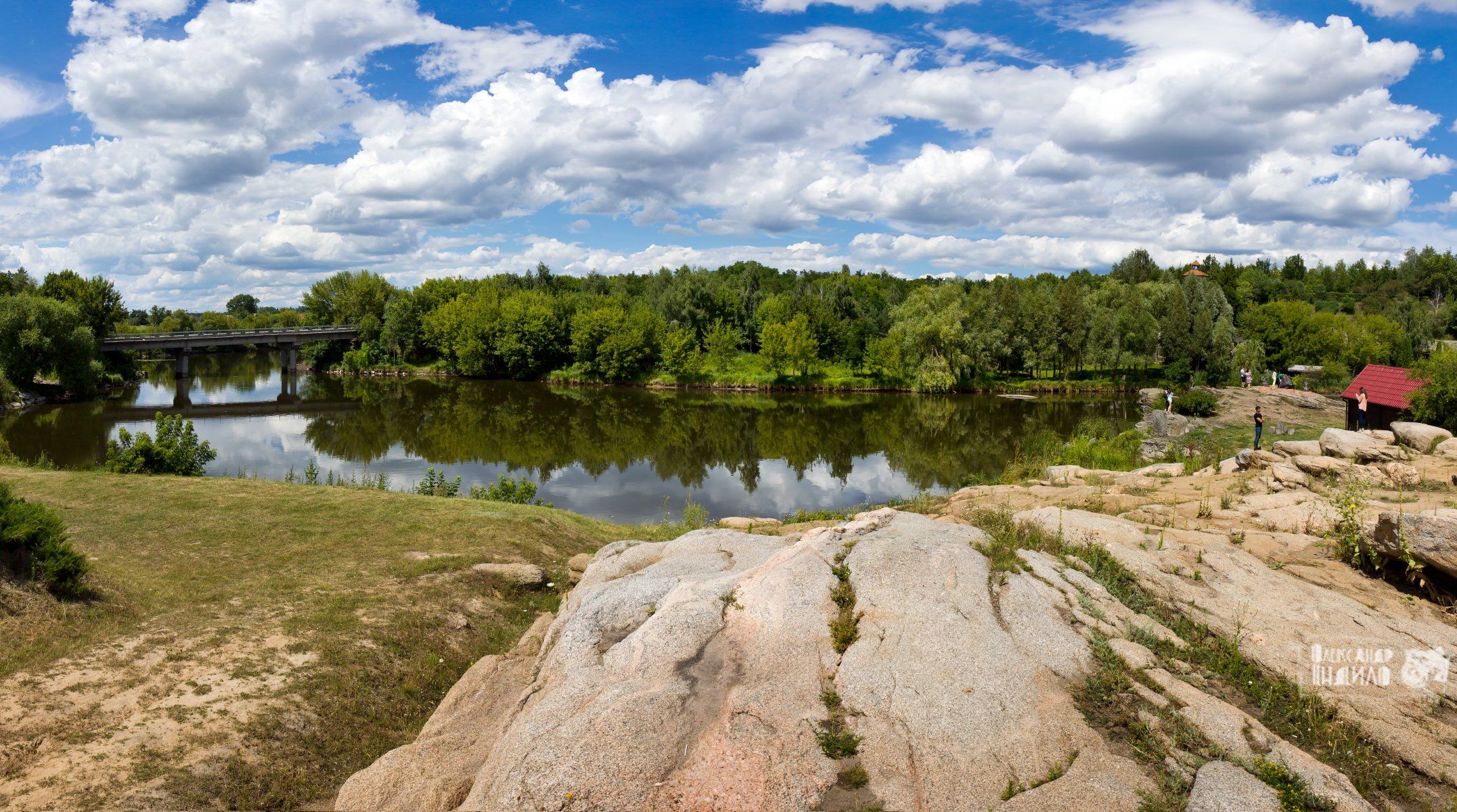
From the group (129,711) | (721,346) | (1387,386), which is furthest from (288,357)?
(1387,386)

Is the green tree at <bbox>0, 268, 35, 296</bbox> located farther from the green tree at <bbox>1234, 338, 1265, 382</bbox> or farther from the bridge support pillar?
the green tree at <bbox>1234, 338, 1265, 382</bbox>

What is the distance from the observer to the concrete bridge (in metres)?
66.9

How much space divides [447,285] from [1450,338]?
415 ft

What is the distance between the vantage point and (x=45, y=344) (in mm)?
50344

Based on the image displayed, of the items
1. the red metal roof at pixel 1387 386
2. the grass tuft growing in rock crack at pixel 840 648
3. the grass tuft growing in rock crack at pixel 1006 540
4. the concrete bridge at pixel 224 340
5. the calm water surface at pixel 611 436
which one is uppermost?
the concrete bridge at pixel 224 340

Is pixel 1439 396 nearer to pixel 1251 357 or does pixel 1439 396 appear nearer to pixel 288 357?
pixel 1251 357

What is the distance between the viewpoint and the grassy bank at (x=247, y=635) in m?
7.68

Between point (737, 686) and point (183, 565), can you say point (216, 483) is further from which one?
point (737, 686)

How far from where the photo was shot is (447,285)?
9838 cm

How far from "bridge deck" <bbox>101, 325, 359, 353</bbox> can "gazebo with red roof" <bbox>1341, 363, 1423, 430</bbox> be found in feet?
286

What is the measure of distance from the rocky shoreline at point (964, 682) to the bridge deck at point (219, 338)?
3028 inches

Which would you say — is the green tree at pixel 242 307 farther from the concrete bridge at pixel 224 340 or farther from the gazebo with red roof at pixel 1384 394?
the gazebo with red roof at pixel 1384 394

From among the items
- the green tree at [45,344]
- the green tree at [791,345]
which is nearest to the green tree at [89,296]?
the green tree at [45,344]

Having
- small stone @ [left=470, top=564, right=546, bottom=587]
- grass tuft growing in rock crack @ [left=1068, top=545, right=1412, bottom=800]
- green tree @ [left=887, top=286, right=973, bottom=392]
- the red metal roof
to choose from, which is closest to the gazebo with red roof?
the red metal roof
